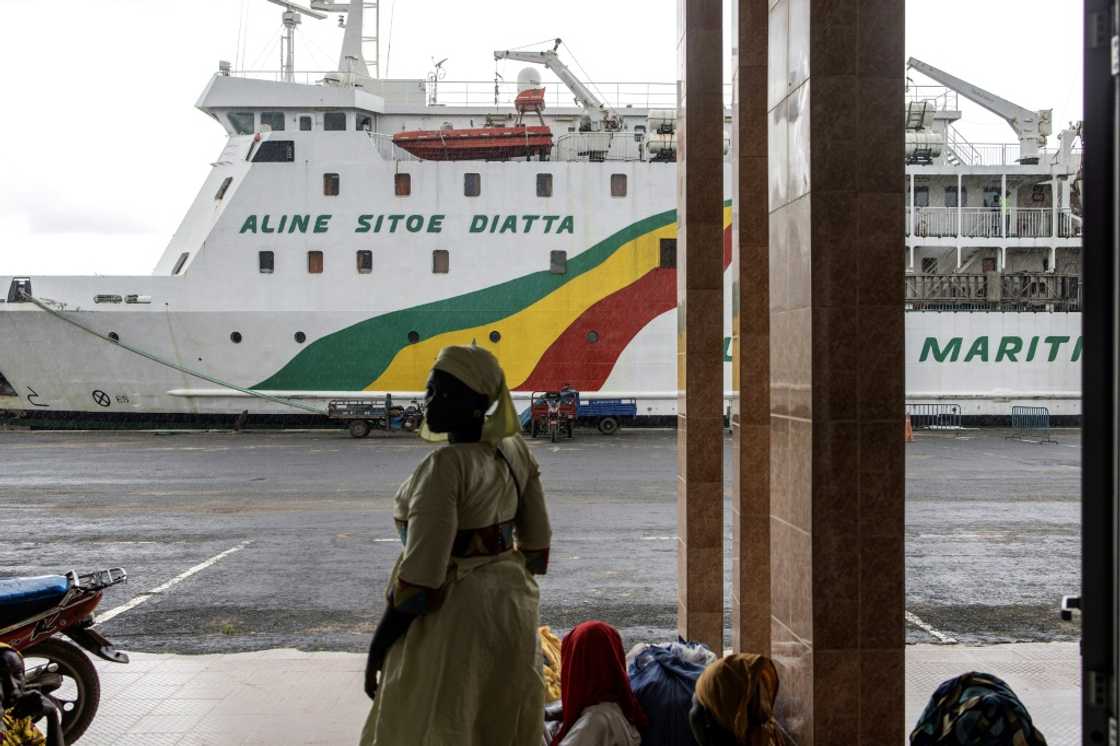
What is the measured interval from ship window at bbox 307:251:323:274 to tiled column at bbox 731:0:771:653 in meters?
20.7

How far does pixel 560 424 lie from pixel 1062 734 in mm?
18584

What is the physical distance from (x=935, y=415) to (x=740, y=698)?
24797mm

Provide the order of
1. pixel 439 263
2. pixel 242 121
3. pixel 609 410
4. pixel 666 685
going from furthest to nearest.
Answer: pixel 242 121
pixel 439 263
pixel 609 410
pixel 666 685

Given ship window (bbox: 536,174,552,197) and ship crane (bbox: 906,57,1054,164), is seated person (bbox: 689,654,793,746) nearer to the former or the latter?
ship window (bbox: 536,174,552,197)

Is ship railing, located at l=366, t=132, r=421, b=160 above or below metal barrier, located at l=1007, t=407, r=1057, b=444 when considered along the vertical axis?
above

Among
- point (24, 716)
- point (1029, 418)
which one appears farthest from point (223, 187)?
point (24, 716)

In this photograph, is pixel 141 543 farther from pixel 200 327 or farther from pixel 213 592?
pixel 200 327

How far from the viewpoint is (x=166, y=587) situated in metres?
8.55

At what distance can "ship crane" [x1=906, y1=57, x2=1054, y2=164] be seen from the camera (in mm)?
28578

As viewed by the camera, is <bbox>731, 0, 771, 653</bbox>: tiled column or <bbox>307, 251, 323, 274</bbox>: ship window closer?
<bbox>731, 0, 771, 653</bbox>: tiled column

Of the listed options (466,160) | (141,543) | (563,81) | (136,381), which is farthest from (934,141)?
(141,543)

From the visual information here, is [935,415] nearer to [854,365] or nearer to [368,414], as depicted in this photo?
[368,414]

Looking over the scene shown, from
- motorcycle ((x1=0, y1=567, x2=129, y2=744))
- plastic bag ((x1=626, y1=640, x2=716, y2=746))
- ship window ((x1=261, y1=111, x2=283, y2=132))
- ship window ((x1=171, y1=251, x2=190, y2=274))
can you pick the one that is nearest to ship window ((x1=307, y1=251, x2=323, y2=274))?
ship window ((x1=171, y1=251, x2=190, y2=274))

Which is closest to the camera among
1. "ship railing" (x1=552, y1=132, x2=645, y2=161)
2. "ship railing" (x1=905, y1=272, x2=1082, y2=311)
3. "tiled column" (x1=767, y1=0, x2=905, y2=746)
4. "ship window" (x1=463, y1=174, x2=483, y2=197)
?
"tiled column" (x1=767, y1=0, x2=905, y2=746)
